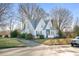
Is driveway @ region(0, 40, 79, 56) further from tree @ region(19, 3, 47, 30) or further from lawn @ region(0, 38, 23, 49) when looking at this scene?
tree @ region(19, 3, 47, 30)

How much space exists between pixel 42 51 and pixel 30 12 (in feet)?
1.32

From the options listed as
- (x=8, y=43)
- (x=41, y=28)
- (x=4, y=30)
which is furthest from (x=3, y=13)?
(x=41, y=28)

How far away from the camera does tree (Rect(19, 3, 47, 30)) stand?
2949 mm

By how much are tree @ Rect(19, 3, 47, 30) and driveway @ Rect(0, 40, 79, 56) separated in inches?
9.2

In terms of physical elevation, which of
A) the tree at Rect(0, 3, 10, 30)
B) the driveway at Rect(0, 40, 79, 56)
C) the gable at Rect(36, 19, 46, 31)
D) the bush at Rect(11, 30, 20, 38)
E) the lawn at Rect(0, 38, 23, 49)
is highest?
the tree at Rect(0, 3, 10, 30)

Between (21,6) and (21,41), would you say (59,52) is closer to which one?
(21,41)

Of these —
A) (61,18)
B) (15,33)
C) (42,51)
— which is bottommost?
(42,51)

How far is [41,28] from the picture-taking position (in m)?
2.92

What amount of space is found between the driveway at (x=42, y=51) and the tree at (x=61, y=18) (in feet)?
0.50

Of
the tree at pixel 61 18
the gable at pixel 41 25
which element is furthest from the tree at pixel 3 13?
the tree at pixel 61 18

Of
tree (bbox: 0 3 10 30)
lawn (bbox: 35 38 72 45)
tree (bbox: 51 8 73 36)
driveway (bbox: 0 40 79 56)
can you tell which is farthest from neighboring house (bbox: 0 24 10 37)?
tree (bbox: 51 8 73 36)

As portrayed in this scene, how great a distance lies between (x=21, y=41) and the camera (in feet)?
9.62

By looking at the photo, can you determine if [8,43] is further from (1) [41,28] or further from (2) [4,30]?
(1) [41,28]

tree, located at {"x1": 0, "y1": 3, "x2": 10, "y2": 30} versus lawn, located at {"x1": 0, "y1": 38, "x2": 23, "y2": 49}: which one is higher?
tree, located at {"x1": 0, "y1": 3, "x2": 10, "y2": 30}
